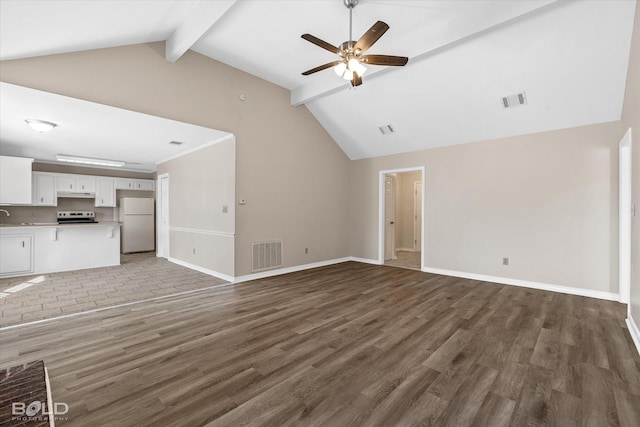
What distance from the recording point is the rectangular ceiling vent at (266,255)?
17.0 feet

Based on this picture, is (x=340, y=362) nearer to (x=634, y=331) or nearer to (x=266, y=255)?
(x=634, y=331)

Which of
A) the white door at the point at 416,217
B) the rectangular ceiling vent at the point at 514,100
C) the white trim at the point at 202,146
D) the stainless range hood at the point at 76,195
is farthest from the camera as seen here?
the white door at the point at 416,217

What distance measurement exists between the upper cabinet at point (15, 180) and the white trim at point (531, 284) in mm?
8197

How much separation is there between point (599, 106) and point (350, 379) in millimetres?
5026

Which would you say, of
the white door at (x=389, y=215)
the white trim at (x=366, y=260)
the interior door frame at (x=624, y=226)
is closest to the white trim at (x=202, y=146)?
the white door at (x=389, y=215)

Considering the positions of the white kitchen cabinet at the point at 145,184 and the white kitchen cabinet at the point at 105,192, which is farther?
the white kitchen cabinet at the point at 145,184

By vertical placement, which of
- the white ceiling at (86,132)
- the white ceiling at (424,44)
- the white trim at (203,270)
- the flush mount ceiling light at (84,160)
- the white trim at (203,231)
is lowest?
the white trim at (203,270)

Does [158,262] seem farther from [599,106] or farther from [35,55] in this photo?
[599,106]

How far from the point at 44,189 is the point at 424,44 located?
8.90 meters

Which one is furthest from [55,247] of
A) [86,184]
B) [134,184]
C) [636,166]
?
[636,166]

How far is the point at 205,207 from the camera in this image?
568 cm

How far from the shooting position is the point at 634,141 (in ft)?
9.71

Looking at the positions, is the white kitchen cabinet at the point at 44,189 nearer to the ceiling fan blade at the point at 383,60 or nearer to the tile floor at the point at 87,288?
the tile floor at the point at 87,288

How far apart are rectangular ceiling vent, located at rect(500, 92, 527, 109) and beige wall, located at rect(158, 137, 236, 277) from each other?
14.6 ft
